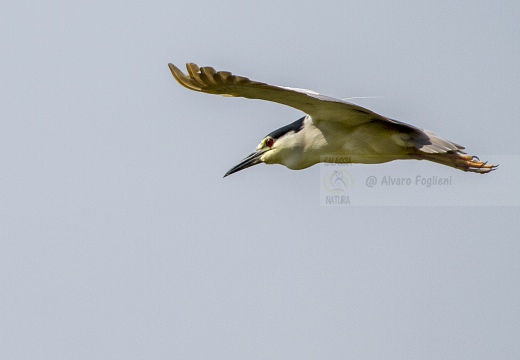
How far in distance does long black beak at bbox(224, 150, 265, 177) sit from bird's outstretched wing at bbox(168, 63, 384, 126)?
129cm

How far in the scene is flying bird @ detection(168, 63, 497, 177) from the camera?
13.3 meters

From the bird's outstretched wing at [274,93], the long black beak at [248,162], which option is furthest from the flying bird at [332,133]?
the long black beak at [248,162]

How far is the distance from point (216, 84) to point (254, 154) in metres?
1.84

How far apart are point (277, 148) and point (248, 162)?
1.99 feet

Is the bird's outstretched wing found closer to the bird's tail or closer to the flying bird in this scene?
the flying bird

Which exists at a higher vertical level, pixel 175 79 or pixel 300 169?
pixel 175 79

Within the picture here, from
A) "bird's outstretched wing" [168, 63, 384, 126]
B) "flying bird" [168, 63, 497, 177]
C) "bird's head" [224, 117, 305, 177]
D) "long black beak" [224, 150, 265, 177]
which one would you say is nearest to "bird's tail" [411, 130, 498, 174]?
"flying bird" [168, 63, 497, 177]

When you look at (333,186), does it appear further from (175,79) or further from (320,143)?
(175,79)

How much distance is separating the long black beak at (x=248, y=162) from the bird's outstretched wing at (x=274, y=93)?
129cm

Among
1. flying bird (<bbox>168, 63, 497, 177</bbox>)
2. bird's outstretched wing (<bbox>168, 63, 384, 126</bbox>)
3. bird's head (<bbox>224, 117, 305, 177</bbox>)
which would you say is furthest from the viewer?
bird's head (<bbox>224, 117, 305, 177</bbox>)

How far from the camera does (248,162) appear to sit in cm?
1521

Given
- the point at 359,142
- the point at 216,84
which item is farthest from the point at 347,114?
the point at 216,84

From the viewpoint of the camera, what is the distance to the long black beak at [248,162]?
49.5ft

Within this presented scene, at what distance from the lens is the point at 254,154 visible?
1512 centimetres
